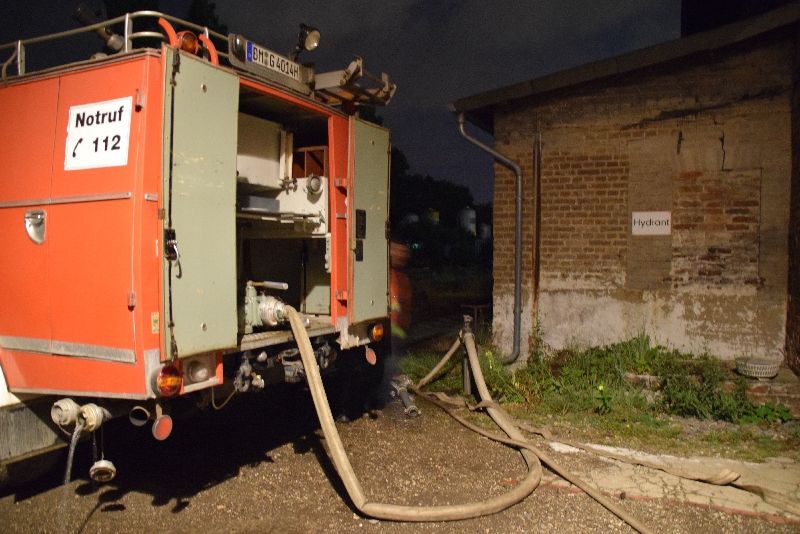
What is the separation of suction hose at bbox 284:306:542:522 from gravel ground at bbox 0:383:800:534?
72 millimetres

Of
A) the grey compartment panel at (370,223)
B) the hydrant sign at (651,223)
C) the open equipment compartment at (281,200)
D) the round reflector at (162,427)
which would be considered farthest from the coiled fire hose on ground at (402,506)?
the hydrant sign at (651,223)

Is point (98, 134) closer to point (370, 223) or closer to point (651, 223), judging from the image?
point (370, 223)

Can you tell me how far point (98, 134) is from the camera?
12.2 ft

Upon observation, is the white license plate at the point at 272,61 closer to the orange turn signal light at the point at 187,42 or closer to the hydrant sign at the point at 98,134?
the orange turn signal light at the point at 187,42

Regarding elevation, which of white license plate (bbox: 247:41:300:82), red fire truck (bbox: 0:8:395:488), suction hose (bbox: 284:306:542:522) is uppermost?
white license plate (bbox: 247:41:300:82)

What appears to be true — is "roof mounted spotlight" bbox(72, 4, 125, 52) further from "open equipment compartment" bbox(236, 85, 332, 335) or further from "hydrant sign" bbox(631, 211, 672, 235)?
"hydrant sign" bbox(631, 211, 672, 235)

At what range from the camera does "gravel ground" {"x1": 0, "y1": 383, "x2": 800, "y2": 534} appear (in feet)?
13.1

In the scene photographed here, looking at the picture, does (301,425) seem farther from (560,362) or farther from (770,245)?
(770,245)

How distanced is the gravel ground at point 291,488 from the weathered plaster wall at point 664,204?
8.75 ft

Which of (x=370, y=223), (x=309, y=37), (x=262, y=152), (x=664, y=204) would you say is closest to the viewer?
(x=309, y=37)

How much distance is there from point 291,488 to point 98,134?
9.37 ft

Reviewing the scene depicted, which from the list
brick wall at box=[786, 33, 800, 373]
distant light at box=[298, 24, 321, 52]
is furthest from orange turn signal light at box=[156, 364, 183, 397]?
brick wall at box=[786, 33, 800, 373]

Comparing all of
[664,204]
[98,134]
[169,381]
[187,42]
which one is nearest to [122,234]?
[98,134]

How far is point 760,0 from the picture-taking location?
29.6 feet
